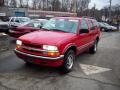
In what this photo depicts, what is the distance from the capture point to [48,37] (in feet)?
20.8

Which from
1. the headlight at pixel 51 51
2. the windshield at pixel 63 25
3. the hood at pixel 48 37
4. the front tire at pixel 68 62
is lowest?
the front tire at pixel 68 62

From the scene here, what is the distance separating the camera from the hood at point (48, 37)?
19.9ft

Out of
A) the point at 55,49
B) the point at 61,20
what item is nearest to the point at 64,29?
the point at 61,20

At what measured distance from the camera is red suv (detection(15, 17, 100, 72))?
19.5ft

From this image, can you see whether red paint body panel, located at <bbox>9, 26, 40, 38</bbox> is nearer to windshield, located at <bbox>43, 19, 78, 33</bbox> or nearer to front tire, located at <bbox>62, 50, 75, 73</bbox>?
windshield, located at <bbox>43, 19, 78, 33</bbox>

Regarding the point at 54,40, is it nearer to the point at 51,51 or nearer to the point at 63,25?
the point at 51,51

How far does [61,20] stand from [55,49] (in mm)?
2044

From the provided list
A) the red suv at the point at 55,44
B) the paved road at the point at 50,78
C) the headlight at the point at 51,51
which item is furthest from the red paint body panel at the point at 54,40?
the paved road at the point at 50,78

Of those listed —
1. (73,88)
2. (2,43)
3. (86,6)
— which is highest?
(86,6)

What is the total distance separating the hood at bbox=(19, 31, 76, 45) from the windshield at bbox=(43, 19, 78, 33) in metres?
0.34

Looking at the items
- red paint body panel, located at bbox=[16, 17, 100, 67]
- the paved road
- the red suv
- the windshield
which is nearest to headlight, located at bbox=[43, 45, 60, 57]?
the red suv

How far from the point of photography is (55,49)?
19.4 feet

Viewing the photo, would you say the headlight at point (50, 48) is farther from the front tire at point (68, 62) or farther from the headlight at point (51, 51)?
the front tire at point (68, 62)

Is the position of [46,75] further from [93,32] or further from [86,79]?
[93,32]
